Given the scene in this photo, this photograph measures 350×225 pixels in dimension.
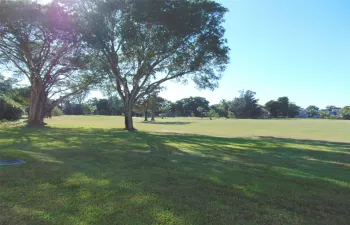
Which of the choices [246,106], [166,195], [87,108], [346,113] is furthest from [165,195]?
[346,113]

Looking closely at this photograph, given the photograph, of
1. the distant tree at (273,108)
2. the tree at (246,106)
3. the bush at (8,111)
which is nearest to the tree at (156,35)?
the bush at (8,111)

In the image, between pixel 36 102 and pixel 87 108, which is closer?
pixel 36 102

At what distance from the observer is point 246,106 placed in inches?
4134

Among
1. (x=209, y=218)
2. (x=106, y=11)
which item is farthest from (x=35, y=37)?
(x=209, y=218)

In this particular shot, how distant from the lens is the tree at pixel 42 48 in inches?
766

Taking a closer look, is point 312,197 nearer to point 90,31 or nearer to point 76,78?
point 90,31

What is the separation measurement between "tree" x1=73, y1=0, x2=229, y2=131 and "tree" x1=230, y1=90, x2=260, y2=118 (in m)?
85.4

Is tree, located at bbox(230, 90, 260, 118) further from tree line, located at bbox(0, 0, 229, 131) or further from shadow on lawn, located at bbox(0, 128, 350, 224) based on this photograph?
shadow on lawn, located at bbox(0, 128, 350, 224)

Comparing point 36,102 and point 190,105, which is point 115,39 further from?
point 190,105

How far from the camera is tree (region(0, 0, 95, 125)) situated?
19.5 metres

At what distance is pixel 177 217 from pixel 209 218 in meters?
0.43

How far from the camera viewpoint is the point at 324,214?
12.0 feet

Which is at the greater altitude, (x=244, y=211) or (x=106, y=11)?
(x=106, y=11)

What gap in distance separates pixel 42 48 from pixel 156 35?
12035mm
